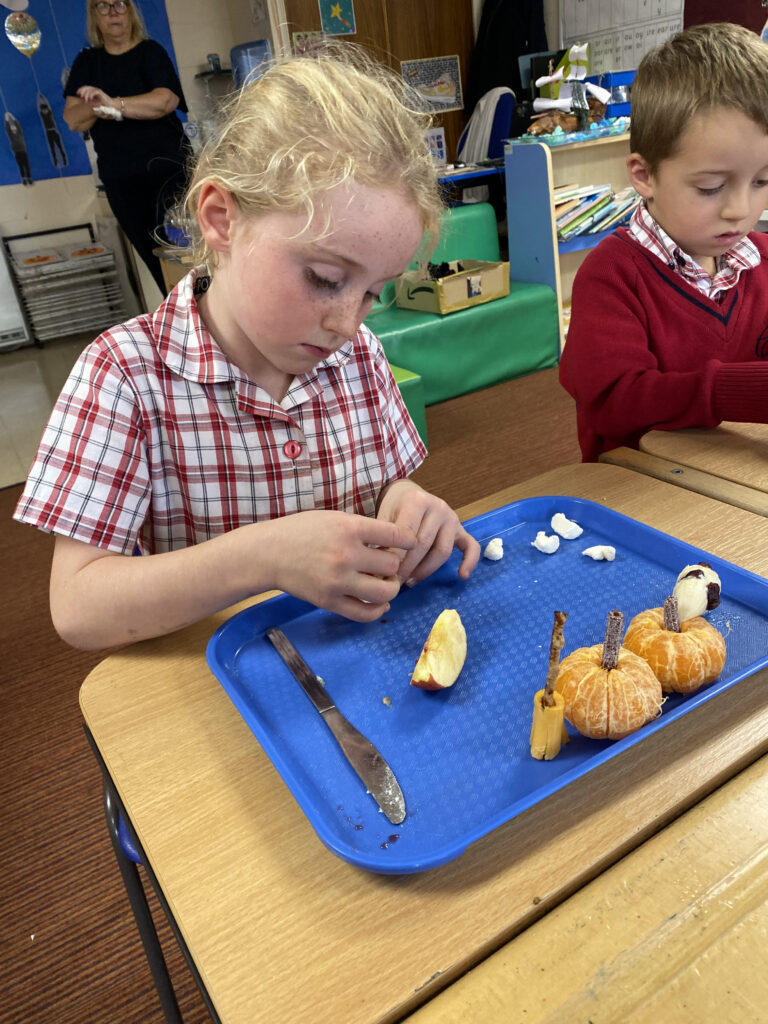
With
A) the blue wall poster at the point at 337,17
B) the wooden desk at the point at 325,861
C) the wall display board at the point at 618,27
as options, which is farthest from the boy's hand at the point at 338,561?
the blue wall poster at the point at 337,17

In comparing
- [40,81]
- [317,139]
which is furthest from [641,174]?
[40,81]

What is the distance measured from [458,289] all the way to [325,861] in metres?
2.96

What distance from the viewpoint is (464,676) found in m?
0.62

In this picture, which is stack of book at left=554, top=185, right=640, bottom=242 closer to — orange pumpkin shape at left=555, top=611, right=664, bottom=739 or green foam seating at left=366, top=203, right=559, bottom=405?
green foam seating at left=366, top=203, right=559, bottom=405

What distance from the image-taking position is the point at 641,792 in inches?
20.0

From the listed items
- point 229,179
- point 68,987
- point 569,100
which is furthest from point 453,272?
point 68,987

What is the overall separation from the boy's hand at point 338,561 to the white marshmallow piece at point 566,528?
0.67 feet

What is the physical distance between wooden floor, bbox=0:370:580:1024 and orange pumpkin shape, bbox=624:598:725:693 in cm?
95

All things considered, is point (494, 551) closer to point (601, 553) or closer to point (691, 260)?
point (601, 553)

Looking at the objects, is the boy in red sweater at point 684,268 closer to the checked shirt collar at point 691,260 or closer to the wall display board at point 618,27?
the checked shirt collar at point 691,260

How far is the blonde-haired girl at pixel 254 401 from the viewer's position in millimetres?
686

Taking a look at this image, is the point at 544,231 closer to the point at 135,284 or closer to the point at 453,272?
the point at 453,272

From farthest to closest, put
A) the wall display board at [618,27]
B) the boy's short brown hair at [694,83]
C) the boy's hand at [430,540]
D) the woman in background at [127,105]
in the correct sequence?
the wall display board at [618,27], the woman in background at [127,105], the boy's short brown hair at [694,83], the boy's hand at [430,540]

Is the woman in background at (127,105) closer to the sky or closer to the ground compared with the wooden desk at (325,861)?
closer to the sky
